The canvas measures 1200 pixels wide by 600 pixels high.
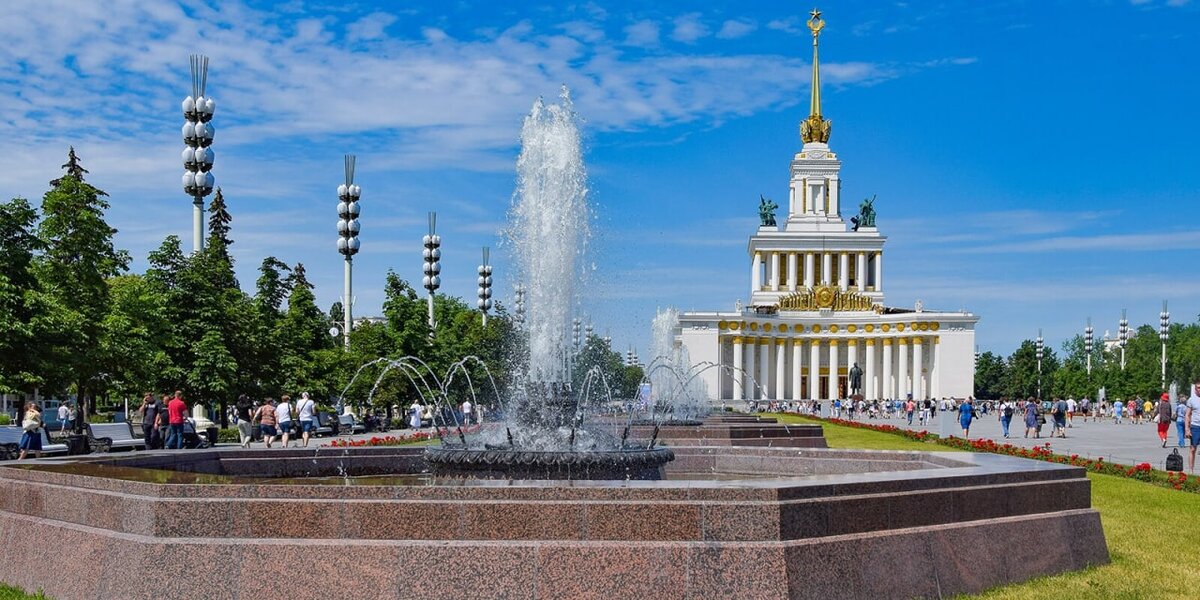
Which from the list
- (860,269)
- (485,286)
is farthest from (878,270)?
(485,286)

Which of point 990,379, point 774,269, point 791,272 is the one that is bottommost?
point 990,379

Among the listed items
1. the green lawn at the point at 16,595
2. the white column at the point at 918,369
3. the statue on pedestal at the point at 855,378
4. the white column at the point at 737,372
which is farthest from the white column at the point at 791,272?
the green lawn at the point at 16,595

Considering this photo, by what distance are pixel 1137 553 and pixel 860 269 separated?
351 feet

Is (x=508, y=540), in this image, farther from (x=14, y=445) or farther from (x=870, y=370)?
(x=870, y=370)

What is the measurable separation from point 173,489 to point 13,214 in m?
22.3

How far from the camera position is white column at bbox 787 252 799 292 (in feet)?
381

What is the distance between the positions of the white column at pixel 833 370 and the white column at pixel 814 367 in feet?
3.52

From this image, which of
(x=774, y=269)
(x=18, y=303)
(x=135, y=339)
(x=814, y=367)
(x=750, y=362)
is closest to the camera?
(x=18, y=303)

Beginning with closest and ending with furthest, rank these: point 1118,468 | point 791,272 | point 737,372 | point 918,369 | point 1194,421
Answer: point 1118,468 < point 1194,421 < point 737,372 < point 918,369 < point 791,272

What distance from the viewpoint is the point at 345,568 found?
7.91 meters

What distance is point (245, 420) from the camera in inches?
1393

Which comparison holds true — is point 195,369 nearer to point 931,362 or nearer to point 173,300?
point 173,300

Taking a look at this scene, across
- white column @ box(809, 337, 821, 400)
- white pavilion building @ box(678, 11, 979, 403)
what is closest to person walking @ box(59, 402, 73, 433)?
white pavilion building @ box(678, 11, 979, 403)

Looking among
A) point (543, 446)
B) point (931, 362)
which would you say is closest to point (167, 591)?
point (543, 446)
